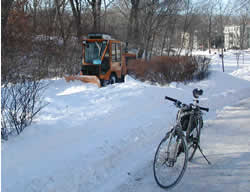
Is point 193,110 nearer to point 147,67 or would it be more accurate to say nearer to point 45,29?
point 147,67

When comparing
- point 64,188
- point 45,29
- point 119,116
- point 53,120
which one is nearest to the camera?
point 64,188

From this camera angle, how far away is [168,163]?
420 centimetres

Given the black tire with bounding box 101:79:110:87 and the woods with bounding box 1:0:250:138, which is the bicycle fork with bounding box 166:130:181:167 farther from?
the black tire with bounding box 101:79:110:87

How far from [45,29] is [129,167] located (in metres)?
19.6

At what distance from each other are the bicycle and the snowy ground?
179 mm

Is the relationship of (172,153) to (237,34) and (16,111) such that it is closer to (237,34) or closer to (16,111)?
(16,111)

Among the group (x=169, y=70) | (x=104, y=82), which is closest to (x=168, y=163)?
(x=169, y=70)

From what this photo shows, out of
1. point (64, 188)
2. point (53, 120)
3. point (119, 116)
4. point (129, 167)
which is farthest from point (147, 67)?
point (64, 188)

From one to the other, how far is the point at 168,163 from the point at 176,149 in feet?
0.88

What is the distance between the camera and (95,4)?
26703mm

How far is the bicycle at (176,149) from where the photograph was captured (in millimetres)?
4031

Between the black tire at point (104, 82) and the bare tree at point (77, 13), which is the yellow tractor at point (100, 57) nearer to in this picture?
the black tire at point (104, 82)

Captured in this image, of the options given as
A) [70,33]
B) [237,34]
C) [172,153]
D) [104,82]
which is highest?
[237,34]

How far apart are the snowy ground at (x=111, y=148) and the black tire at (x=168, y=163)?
0.48ft
